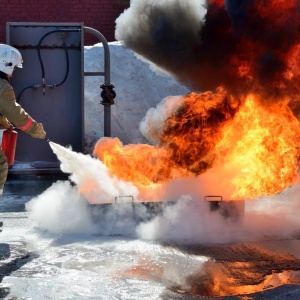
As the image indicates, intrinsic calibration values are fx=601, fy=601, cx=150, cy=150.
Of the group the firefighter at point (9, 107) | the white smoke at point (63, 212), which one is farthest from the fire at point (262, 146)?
the firefighter at point (9, 107)

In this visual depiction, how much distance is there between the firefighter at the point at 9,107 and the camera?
18.7 feet

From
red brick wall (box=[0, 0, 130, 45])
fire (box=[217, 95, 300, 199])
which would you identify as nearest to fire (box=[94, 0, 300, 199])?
fire (box=[217, 95, 300, 199])

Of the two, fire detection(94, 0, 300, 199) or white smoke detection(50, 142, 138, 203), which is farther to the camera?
fire detection(94, 0, 300, 199)

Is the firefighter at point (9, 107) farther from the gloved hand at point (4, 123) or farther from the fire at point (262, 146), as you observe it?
the fire at point (262, 146)

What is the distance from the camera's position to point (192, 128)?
266 inches

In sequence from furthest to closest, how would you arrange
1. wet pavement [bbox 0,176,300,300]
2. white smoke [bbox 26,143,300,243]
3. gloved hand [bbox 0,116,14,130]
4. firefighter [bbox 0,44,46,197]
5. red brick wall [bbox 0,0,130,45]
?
red brick wall [bbox 0,0,130,45], white smoke [bbox 26,143,300,243], gloved hand [bbox 0,116,14,130], firefighter [bbox 0,44,46,197], wet pavement [bbox 0,176,300,300]

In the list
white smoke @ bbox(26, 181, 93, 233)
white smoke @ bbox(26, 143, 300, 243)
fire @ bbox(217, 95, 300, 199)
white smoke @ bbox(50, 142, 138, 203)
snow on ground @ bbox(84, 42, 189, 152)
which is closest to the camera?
white smoke @ bbox(26, 143, 300, 243)

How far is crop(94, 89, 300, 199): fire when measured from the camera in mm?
6676

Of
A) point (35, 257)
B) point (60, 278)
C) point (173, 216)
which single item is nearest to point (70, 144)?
point (173, 216)

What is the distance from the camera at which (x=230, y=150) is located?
679 cm

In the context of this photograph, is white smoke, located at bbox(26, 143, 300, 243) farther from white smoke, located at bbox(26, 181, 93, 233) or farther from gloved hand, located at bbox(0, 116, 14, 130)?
gloved hand, located at bbox(0, 116, 14, 130)

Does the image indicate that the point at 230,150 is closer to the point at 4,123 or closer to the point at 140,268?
the point at 140,268

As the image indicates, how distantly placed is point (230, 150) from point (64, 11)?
9.20 metres

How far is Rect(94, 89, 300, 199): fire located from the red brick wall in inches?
339
